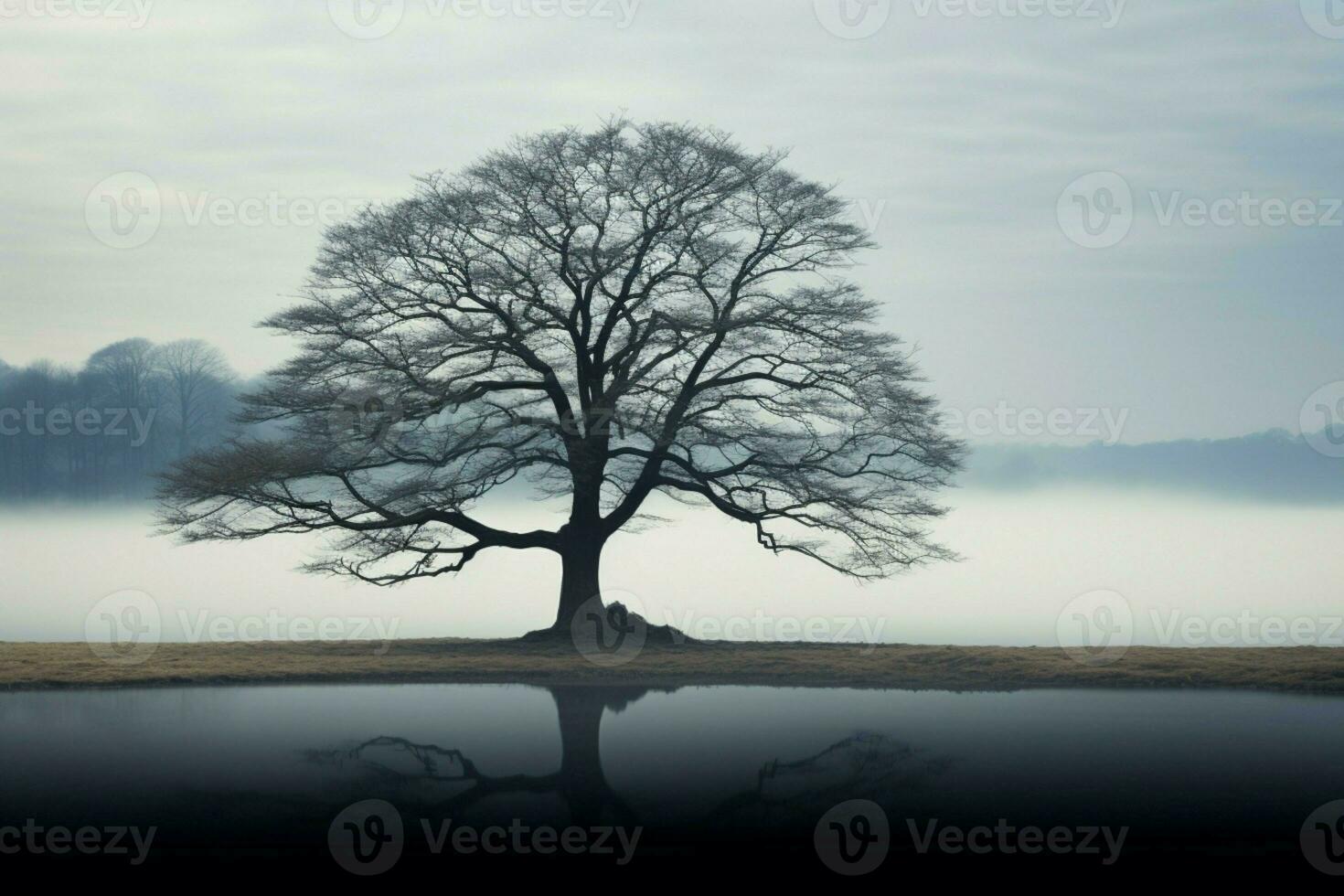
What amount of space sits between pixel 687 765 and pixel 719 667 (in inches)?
267

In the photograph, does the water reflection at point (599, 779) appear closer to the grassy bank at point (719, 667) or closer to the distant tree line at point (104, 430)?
the grassy bank at point (719, 667)

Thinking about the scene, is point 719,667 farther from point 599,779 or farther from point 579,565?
point 599,779

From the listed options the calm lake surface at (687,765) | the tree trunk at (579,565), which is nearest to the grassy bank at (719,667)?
the calm lake surface at (687,765)

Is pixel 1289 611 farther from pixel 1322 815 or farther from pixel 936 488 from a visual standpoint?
pixel 1322 815

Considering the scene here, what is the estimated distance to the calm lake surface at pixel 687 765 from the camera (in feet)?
35.6

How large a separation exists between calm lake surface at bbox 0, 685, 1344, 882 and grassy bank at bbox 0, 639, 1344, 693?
850 mm

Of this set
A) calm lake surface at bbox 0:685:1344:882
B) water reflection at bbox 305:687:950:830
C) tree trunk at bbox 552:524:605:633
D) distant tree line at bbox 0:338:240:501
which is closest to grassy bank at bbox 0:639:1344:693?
calm lake surface at bbox 0:685:1344:882

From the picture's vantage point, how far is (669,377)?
76.4 feet

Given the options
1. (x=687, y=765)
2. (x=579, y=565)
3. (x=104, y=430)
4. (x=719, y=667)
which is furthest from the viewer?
(x=104, y=430)

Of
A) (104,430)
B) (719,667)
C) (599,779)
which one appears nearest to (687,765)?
(599,779)

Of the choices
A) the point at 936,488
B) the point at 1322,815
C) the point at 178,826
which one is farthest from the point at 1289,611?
the point at 178,826

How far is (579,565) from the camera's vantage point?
2347 centimetres

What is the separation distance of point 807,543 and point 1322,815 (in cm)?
1226

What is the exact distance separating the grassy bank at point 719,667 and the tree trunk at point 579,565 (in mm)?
1576
